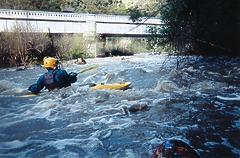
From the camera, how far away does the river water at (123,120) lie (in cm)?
655

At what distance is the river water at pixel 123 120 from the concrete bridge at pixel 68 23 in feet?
41.4

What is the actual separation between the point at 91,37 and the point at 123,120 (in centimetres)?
2227

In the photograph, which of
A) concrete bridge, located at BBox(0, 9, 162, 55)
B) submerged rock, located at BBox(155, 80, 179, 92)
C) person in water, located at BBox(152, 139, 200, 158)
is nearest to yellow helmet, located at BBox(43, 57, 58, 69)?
submerged rock, located at BBox(155, 80, 179, 92)

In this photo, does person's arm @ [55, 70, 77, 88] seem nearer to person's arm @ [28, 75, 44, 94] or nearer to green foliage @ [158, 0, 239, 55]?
person's arm @ [28, 75, 44, 94]

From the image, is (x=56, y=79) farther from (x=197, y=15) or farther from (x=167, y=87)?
(x=197, y=15)

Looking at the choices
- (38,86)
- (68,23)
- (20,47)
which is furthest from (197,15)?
(68,23)

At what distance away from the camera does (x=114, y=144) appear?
22.2ft

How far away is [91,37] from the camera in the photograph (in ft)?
98.9

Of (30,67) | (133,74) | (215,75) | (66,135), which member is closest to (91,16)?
(30,67)

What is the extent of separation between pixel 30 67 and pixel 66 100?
42.2 feet

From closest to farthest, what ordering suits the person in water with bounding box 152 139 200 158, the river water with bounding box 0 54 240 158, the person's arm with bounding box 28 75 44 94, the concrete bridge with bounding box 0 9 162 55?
the person in water with bounding box 152 139 200 158 → the river water with bounding box 0 54 240 158 → the person's arm with bounding box 28 75 44 94 → the concrete bridge with bounding box 0 9 162 55

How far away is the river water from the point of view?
6.55m

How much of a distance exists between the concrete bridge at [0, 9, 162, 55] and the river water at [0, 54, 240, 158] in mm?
12625

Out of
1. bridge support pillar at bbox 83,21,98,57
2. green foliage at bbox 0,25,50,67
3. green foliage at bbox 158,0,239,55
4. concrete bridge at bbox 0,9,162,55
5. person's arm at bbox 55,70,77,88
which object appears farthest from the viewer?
bridge support pillar at bbox 83,21,98,57
